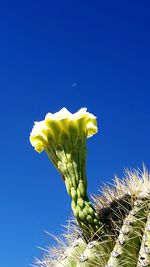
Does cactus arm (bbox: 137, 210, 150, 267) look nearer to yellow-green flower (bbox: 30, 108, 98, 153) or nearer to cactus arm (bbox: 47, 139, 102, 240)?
cactus arm (bbox: 47, 139, 102, 240)

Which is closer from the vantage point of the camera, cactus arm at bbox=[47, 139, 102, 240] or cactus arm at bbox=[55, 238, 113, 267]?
cactus arm at bbox=[55, 238, 113, 267]

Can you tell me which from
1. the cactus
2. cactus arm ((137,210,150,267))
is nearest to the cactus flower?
the cactus

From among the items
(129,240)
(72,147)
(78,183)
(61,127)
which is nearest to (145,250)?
(129,240)

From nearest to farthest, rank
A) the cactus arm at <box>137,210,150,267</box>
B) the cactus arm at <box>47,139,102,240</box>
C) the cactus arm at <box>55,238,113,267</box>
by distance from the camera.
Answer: the cactus arm at <box>137,210,150,267</box>
the cactus arm at <box>55,238,113,267</box>
the cactus arm at <box>47,139,102,240</box>

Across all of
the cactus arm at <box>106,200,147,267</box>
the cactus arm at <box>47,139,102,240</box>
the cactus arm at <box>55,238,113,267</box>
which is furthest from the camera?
the cactus arm at <box>47,139,102,240</box>

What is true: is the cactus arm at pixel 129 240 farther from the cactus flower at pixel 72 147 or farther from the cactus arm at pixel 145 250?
the cactus flower at pixel 72 147

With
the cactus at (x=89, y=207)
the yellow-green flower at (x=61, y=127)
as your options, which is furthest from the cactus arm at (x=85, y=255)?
the yellow-green flower at (x=61, y=127)

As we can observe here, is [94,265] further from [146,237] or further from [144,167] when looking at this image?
[144,167]

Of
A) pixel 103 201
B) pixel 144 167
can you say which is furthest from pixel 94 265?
pixel 144 167
